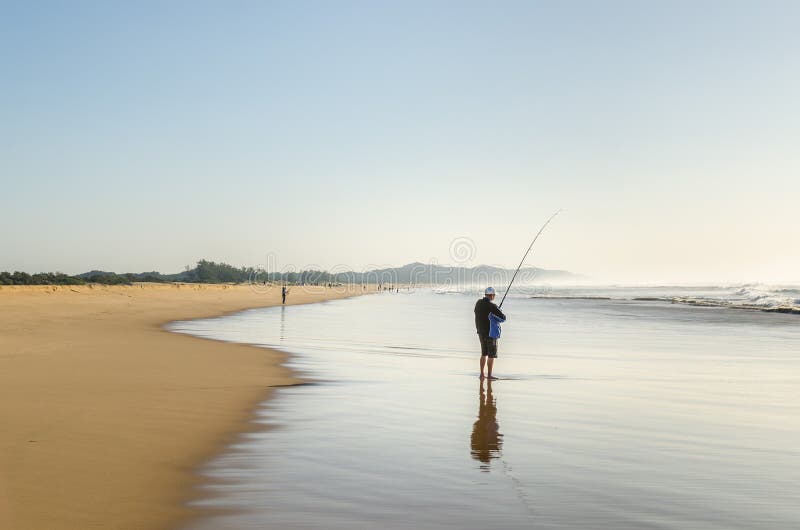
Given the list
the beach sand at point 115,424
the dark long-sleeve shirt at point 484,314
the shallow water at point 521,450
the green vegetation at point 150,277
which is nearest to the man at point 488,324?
the dark long-sleeve shirt at point 484,314

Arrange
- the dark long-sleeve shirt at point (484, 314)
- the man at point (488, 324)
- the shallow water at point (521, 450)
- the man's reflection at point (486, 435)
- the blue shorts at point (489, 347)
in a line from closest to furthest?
the shallow water at point (521, 450), the man's reflection at point (486, 435), the blue shorts at point (489, 347), the man at point (488, 324), the dark long-sleeve shirt at point (484, 314)

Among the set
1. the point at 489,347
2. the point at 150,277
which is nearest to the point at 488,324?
the point at 489,347

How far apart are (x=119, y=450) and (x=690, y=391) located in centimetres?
977

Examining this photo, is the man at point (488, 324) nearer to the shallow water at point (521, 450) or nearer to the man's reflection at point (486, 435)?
the shallow water at point (521, 450)

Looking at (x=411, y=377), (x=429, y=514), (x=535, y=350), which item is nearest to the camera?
(x=429, y=514)

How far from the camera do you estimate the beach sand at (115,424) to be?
16.3 feet

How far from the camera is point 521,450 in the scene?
7.18 meters

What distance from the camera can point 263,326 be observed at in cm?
2855

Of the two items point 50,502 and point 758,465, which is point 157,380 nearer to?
point 50,502

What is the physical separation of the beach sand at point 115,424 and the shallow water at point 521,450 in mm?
473

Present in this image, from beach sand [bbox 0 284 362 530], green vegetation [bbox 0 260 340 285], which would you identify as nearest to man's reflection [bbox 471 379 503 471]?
beach sand [bbox 0 284 362 530]

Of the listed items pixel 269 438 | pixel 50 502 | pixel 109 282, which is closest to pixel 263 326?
pixel 269 438

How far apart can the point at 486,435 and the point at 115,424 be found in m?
4.73

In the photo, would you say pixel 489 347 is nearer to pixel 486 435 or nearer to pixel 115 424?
pixel 486 435
